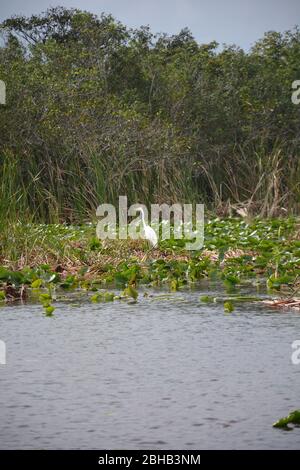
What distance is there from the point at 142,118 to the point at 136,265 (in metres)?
7.87

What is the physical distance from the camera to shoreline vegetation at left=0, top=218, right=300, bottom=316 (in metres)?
8.06

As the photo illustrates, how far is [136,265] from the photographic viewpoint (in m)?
8.92

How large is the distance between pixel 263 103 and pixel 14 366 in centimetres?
1484

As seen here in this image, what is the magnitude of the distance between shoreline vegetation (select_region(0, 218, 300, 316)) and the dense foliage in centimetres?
254

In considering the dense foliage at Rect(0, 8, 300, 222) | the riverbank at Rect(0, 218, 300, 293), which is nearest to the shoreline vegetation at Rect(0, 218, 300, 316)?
the riverbank at Rect(0, 218, 300, 293)

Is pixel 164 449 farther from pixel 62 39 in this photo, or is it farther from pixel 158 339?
pixel 62 39

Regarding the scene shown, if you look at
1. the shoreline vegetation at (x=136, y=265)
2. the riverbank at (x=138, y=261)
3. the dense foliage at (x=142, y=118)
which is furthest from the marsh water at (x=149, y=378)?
the dense foliage at (x=142, y=118)

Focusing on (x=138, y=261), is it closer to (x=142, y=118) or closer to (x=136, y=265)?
(x=136, y=265)

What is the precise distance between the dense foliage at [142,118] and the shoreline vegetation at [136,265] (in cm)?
254

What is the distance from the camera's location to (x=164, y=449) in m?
3.96

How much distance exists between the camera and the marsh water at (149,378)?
4.15 metres

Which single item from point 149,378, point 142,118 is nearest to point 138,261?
point 149,378

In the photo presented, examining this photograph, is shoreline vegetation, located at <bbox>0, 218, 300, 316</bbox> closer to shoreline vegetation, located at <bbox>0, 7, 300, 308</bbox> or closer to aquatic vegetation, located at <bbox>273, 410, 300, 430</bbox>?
shoreline vegetation, located at <bbox>0, 7, 300, 308</bbox>

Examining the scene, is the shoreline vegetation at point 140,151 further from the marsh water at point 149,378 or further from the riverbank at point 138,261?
the marsh water at point 149,378
